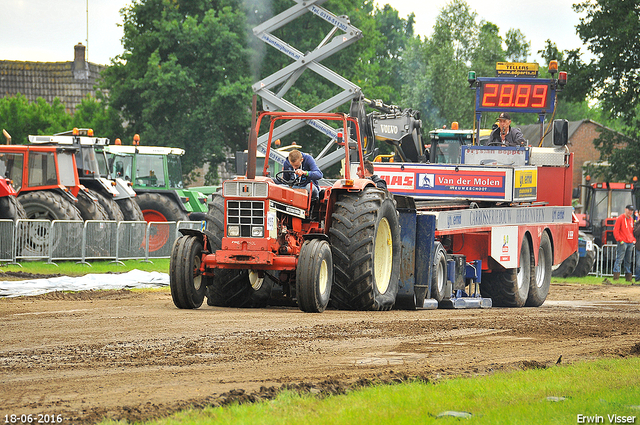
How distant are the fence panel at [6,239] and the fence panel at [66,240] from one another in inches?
33.6

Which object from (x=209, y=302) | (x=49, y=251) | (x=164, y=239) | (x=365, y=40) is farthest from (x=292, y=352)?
(x=365, y=40)

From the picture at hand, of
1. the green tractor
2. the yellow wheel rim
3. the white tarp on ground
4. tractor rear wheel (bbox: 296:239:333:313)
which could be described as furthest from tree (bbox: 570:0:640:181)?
tractor rear wheel (bbox: 296:239:333:313)

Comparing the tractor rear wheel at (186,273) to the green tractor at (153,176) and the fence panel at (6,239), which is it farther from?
the green tractor at (153,176)

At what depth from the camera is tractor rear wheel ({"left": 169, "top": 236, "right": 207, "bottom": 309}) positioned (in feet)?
36.6

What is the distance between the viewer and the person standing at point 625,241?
25.4 meters

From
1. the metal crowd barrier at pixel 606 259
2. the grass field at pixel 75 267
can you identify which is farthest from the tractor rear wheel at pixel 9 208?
the metal crowd barrier at pixel 606 259

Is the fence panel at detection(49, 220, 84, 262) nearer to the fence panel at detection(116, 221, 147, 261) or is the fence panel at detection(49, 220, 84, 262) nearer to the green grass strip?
the fence panel at detection(116, 221, 147, 261)

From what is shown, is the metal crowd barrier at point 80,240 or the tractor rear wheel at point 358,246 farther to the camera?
the metal crowd barrier at point 80,240

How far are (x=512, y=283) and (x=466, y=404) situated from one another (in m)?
10.0

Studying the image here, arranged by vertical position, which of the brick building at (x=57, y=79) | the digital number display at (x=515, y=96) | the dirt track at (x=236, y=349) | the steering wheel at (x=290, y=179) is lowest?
the dirt track at (x=236, y=349)

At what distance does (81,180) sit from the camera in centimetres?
2348

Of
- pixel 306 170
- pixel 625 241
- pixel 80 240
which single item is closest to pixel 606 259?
pixel 625 241

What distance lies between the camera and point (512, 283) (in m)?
15.7

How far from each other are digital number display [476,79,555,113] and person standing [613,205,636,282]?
935 cm
